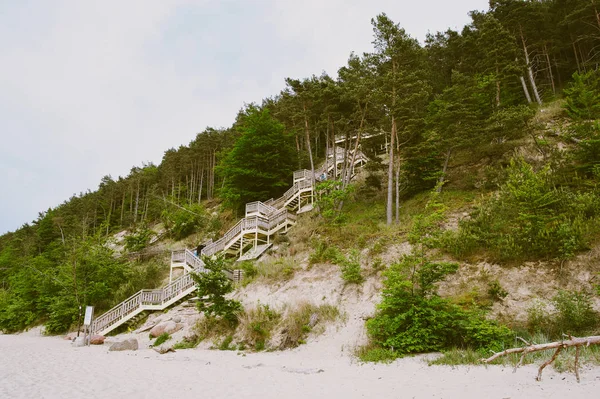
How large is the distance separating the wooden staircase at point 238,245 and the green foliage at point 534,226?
11.7 m

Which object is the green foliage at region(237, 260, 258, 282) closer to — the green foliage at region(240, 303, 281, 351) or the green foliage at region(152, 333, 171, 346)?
the green foliage at region(240, 303, 281, 351)

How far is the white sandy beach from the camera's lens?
5910 mm

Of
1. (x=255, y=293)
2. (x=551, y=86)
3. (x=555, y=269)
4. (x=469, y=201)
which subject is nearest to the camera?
(x=555, y=269)

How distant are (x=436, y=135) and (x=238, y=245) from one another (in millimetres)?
A: 15051

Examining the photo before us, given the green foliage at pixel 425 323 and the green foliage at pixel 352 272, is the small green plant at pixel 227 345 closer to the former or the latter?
the green foliage at pixel 352 272

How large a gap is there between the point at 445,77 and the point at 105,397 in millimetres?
37650

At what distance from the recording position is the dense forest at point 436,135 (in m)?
12.7

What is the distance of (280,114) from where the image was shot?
28234mm

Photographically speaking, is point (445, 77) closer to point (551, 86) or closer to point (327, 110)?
point (551, 86)

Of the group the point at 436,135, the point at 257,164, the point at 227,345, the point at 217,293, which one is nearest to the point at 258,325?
the point at 227,345

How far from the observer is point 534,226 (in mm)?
10859

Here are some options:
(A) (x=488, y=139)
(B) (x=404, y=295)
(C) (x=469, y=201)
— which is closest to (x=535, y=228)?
(B) (x=404, y=295)

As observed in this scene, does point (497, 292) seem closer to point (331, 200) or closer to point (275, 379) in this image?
point (275, 379)

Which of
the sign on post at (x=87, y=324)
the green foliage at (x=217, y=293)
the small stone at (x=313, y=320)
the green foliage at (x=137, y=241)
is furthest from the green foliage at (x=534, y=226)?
the green foliage at (x=137, y=241)
